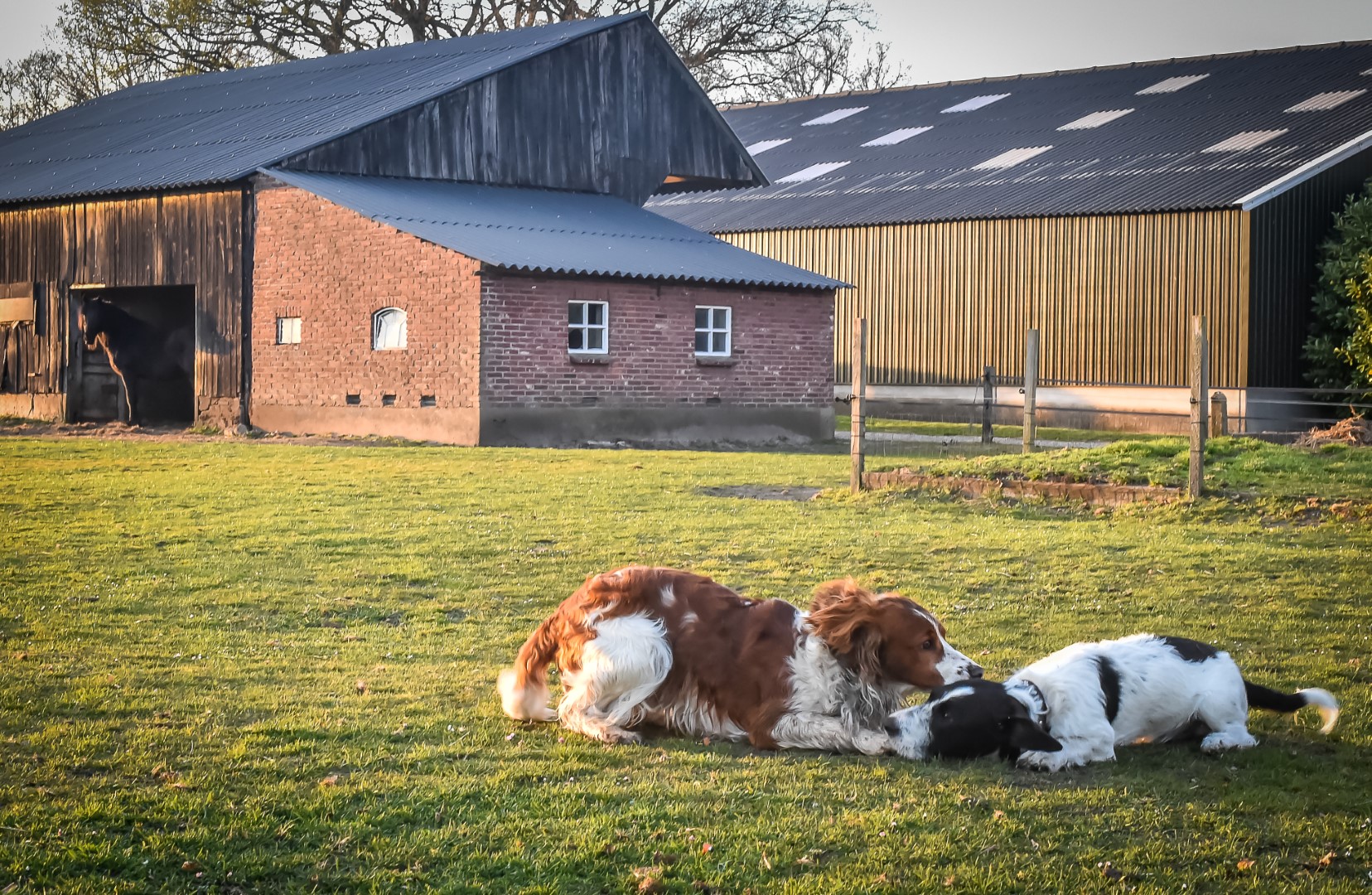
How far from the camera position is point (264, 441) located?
25297 millimetres

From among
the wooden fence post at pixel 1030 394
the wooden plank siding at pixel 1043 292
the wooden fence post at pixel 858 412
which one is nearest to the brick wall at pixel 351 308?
the wooden fence post at pixel 1030 394

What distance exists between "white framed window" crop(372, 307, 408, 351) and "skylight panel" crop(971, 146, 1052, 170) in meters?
16.5

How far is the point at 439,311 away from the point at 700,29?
1172 inches

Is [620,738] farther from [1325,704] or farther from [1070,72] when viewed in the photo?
[1070,72]

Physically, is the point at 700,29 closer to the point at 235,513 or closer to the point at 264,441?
the point at 264,441

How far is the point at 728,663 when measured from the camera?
21.4 feet

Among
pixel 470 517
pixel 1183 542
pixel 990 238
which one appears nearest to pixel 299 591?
pixel 470 517

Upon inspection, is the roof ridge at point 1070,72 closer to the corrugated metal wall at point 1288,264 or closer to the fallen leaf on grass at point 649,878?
the corrugated metal wall at point 1288,264

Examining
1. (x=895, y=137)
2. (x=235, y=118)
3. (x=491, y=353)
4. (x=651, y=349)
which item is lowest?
(x=491, y=353)

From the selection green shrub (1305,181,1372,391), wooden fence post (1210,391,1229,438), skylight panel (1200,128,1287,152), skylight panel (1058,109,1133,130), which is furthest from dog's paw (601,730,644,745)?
skylight panel (1058,109,1133,130)

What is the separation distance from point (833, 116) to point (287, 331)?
884 inches

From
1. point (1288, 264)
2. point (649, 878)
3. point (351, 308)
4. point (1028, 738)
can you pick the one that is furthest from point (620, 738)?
point (1288, 264)

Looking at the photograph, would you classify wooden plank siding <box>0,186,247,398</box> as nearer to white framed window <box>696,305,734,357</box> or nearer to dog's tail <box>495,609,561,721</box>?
white framed window <box>696,305,734,357</box>

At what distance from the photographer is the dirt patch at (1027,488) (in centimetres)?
1497
